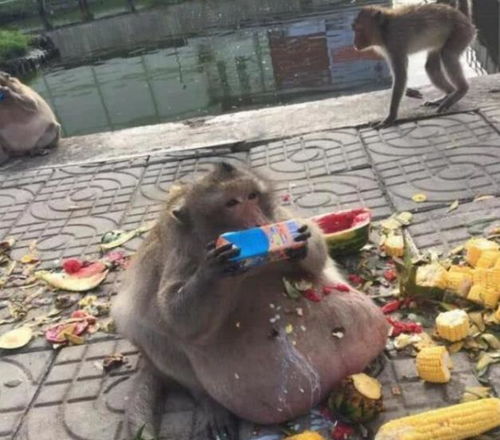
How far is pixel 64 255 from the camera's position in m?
5.39

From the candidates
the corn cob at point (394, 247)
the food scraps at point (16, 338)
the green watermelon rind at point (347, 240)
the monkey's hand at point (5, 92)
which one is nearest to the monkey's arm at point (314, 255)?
the green watermelon rind at point (347, 240)

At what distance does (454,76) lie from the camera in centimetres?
724

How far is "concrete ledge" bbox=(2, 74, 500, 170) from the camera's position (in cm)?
718

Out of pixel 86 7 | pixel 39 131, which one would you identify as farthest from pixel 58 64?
pixel 39 131

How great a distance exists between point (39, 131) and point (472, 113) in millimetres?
5284

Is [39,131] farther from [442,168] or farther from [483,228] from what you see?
[483,228]

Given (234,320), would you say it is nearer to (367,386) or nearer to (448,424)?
(367,386)

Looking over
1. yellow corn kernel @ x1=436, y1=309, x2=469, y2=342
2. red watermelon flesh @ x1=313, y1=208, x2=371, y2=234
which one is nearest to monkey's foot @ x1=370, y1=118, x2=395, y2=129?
red watermelon flesh @ x1=313, y1=208, x2=371, y2=234

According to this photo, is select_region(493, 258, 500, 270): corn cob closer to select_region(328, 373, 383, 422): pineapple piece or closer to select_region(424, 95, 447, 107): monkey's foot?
select_region(328, 373, 383, 422): pineapple piece

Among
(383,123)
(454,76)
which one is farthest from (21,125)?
(454,76)

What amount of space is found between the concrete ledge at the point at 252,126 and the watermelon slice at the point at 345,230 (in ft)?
8.51

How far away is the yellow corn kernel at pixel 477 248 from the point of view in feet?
12.7

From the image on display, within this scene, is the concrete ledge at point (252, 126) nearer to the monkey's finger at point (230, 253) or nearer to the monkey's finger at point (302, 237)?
the monkey's finger at point (302, 237)

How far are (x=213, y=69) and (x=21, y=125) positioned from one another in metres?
8.41
